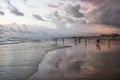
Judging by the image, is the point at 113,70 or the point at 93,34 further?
the point at 93,34

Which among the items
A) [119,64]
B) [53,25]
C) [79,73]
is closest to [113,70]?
[119,64]

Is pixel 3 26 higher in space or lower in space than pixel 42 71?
higher

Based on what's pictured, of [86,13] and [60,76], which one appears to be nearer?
[60,76]

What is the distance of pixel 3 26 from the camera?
19.7 ft

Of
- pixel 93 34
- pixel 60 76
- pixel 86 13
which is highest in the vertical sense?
pixel 86 13

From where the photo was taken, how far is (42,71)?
19.1ft

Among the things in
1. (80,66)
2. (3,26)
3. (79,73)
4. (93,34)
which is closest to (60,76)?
(79,73)

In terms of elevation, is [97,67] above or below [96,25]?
below

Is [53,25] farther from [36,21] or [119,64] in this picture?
[119,64]

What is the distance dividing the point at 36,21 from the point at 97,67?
153cm

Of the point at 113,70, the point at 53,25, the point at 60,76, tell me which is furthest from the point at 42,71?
the point at 113,70

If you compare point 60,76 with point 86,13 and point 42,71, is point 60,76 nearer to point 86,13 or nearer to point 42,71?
point 42,71

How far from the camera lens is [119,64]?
5.89m

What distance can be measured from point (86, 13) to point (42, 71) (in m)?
1.45
